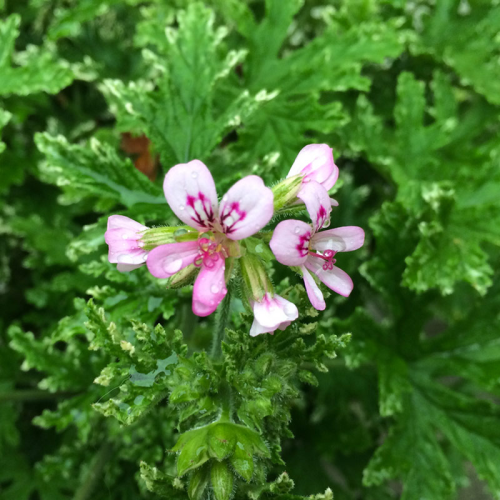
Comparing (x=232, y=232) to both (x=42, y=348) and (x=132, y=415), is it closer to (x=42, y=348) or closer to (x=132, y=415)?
(x=132, y=415)

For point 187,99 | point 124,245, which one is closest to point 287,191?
point 124,245

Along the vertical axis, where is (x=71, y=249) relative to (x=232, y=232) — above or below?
below

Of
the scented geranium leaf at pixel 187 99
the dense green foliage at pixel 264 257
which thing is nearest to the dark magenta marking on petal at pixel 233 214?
the dense green foliage at pixel 264 257

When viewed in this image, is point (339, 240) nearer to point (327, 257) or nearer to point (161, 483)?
point (327, 257)

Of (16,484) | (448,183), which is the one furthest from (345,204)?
(16,484)

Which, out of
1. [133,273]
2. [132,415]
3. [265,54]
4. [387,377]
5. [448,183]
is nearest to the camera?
[132,415]

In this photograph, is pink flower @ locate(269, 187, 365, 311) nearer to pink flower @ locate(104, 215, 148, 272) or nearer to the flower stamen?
the flower stamen
